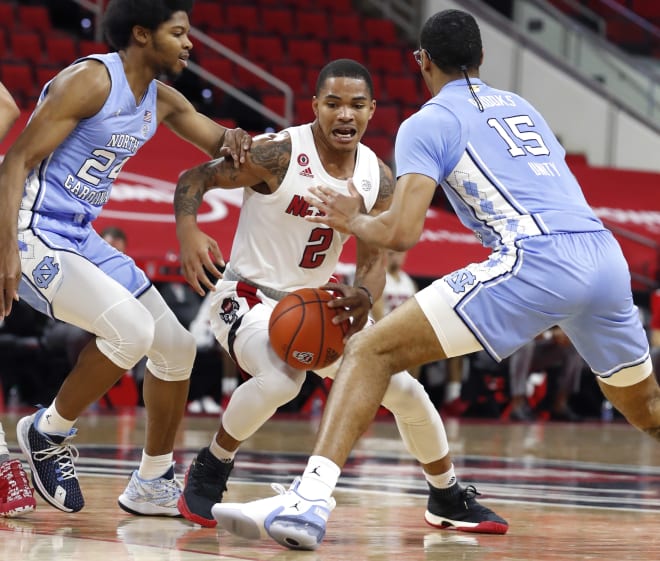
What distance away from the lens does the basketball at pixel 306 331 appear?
445 cm

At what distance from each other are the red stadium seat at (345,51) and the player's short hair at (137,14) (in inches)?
437

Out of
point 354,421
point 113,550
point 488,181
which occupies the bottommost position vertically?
point 113,550

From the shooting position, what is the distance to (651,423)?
14.6ft

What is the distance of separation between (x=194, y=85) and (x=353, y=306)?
977cm

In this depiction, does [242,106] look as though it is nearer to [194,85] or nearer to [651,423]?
[194,85]

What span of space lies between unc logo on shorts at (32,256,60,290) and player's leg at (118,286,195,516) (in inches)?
16.4

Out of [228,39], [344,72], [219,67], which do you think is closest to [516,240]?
[344,72]

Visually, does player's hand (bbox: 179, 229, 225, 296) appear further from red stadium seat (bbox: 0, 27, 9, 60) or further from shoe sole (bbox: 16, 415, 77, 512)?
red stadium seat (bbox: 0, 27, 9, 60)

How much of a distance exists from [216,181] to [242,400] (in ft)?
2.91

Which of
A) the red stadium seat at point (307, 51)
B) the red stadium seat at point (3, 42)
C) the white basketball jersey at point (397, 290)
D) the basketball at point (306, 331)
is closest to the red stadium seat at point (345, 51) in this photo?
the red stadium seat at point (307, 51)

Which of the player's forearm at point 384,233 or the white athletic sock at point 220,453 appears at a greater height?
the player's forearm at point 384,233

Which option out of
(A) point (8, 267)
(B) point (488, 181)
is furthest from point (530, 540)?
(A) point (8, 267)

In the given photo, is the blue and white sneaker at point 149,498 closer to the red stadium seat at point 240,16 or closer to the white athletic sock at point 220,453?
the white athletic sock at point 220,453

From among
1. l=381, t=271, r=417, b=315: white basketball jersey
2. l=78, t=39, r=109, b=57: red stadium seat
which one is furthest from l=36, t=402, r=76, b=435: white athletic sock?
l=78, t=39, r=109, b=57: red stadium seat
